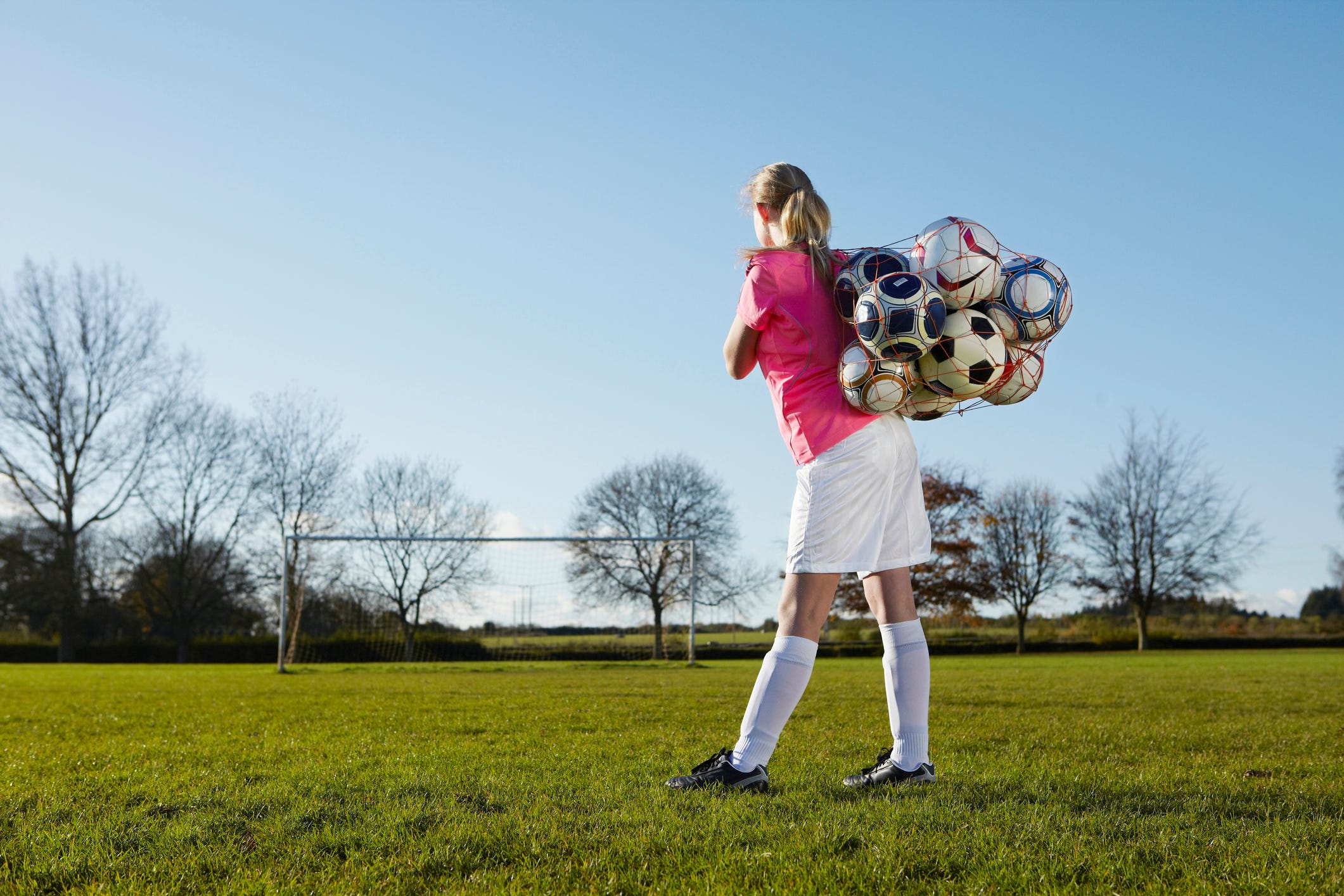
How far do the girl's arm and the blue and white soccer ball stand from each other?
2.94ft

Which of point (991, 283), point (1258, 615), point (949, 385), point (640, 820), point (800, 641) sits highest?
point (991, 283)

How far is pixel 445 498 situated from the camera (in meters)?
38.4

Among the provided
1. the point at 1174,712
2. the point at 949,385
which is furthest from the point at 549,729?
the point at 1174,712

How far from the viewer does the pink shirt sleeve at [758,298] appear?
11.2 feet

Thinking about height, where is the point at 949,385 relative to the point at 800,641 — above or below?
above

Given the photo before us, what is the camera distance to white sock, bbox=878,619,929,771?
11.4 ft

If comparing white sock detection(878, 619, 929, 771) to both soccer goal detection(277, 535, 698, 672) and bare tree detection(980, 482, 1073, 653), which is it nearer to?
soccer goal detection(277, 535, 698, 672)

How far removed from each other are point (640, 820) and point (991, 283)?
2261mm

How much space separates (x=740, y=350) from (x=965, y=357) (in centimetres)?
85

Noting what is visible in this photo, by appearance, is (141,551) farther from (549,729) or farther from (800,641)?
(800,641)

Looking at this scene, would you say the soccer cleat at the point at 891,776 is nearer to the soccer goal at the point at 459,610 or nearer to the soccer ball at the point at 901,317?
the soccer ball at the point at 901,317

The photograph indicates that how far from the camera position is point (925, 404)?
3439 mm

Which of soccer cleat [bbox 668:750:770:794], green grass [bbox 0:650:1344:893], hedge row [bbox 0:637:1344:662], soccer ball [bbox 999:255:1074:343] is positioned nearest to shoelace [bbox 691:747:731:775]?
soccer cleat [bbox 668:750:770:794]

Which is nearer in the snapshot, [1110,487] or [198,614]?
[198,614]
